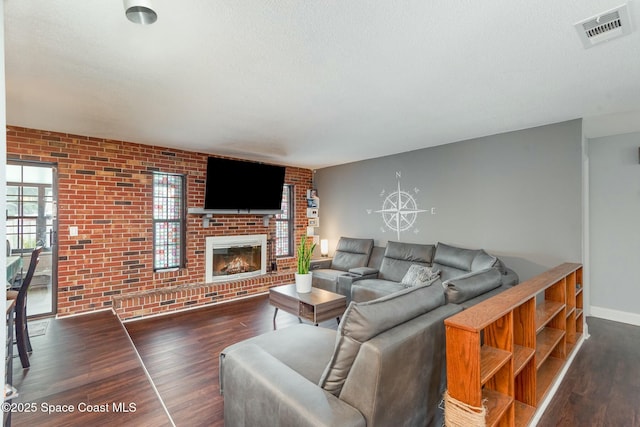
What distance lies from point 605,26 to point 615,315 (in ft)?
12.7

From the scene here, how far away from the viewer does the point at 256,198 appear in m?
5.03

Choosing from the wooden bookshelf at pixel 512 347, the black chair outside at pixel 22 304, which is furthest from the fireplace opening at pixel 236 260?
the wooden bookshelf at pixel 512 347

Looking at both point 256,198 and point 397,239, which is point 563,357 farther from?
point 256,198

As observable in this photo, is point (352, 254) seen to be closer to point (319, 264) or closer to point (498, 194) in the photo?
point (319, 264)

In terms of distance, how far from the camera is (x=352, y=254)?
17.0 ft

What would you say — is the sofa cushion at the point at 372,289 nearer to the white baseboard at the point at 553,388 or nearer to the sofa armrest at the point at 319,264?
the sofa armrest at the point at 319,264

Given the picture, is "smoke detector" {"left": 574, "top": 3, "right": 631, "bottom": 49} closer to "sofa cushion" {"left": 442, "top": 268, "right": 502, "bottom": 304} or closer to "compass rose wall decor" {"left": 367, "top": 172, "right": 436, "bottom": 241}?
"sofa cushion" {"left": 442, "top": 268, "right": 502, "bottom": 304}

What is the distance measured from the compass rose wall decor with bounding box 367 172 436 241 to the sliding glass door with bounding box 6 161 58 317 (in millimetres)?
4565

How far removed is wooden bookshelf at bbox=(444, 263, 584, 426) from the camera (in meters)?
1.34

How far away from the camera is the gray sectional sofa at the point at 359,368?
51.8 inches

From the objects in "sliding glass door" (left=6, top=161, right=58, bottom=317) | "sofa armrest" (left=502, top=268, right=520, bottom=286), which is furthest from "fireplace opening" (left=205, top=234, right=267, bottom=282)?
"sofa armrest" (left=502, top=268, right=520, bottom=286)

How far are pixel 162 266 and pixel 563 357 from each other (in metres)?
4.89

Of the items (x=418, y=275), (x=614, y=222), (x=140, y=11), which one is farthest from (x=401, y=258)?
(x=140, y=11)

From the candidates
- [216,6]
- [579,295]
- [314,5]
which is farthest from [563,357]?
[216,6]
